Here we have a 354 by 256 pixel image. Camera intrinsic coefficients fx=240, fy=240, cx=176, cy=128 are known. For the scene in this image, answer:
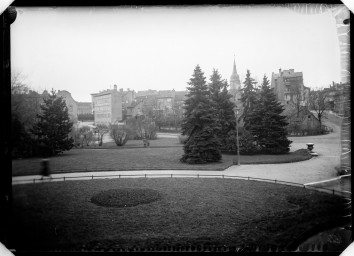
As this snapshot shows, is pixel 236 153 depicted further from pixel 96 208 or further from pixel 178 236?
pixel 96 208

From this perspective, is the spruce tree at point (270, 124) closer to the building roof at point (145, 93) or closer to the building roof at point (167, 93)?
the building roof at point (167, 93)

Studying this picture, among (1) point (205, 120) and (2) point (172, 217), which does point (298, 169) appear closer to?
(1) point (205, 120)

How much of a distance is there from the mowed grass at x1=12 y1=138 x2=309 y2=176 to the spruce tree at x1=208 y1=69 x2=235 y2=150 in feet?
1.07

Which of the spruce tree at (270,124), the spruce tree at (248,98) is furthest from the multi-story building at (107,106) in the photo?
the spruce tree at (270,124)

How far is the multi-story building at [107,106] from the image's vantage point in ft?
10.2

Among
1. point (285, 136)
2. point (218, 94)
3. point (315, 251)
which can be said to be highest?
point (218, 94)

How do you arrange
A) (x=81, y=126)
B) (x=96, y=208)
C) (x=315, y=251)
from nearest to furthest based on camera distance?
(x=315, y=251)
(x=96, y=208)
(x=81, y=126)

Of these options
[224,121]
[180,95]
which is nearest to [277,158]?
[224,121]

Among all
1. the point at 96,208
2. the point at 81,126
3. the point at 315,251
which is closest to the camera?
the point at 315,251

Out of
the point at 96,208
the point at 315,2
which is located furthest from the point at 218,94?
the point at 96,208

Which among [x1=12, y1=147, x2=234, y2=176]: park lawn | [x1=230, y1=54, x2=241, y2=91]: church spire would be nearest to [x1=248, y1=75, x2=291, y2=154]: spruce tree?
[x1=230, y1=54, x2=241, y2=91]: church spire

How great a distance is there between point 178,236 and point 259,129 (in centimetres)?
167

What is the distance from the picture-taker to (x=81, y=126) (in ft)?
10.2

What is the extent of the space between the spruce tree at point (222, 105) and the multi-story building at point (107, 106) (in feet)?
4.03
